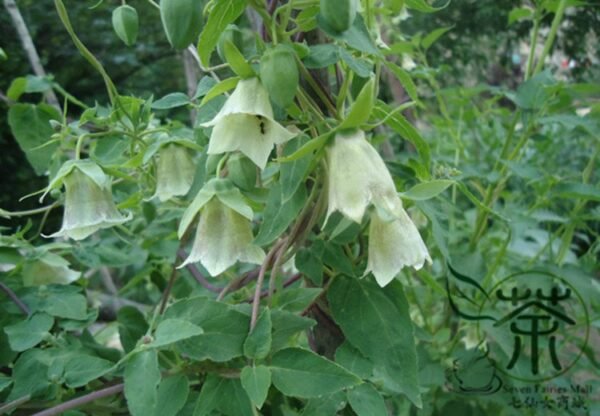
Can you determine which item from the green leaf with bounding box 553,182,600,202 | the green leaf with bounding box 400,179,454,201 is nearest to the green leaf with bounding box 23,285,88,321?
the green leaf with bounding box 400,179,454,201

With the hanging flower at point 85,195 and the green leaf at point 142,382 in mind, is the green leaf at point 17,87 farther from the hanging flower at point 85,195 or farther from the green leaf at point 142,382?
the green leaf at point 142,382

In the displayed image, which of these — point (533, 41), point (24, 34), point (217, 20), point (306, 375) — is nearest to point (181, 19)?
point (217, 20)

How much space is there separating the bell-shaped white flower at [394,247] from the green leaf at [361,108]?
6 cm

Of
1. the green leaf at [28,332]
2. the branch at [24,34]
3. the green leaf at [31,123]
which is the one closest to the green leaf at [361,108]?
the green leaf at [28,332]

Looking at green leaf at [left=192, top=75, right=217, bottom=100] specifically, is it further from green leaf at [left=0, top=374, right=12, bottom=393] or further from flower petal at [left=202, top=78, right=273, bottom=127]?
green leaf at [left=0, top=374, right=12, bottom=393]

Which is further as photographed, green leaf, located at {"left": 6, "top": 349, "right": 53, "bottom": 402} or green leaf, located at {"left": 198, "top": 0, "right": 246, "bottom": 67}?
green leaf, located at {"left": 6, "top": 349, "right": 53, "bottom": 402}

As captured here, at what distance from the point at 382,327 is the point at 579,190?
0.37m

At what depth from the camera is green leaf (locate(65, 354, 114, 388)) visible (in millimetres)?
446

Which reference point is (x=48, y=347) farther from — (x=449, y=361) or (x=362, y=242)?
(x=449, y=361)

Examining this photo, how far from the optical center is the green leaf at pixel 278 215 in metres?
0.39

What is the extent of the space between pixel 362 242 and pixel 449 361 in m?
0.37

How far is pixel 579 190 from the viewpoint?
689 mm

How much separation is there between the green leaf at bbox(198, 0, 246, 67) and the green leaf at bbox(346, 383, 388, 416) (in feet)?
0.85

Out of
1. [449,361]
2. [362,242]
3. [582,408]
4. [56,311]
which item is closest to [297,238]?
[362,242]
